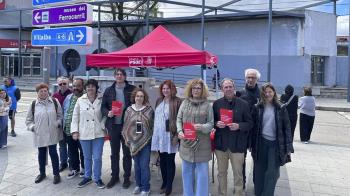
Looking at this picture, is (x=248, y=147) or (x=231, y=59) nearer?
(x=248, y=147)

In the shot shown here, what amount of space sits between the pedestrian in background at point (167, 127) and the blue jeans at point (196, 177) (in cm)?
53

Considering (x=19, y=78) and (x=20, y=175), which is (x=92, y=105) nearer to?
(x=20, y=175)

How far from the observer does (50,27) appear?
8.16 meters

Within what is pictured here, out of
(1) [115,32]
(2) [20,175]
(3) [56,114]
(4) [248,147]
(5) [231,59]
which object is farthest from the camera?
(1) [115,32]

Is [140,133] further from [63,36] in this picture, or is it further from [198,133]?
[63,36]

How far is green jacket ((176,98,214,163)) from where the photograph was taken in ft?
17.7

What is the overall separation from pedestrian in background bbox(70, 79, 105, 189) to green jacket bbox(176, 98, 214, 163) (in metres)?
1.68

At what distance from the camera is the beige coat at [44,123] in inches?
258

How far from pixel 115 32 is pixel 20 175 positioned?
1208 inches

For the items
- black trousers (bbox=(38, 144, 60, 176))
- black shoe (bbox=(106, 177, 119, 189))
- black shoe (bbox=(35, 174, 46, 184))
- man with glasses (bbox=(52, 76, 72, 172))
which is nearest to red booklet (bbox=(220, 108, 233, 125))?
black shoe (bbox=(106, 177, 119, 189))

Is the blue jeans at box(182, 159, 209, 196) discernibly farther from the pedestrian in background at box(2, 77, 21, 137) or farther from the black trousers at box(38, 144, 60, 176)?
the pedestrian in background at box(2, 77, 21, 137)

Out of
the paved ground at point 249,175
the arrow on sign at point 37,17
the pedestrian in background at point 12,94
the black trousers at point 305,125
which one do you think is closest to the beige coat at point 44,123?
the paved ground at point 249,175

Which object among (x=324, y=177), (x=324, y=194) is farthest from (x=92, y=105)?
(x=324, y=177)

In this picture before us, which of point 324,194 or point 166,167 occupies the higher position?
point 166,167
